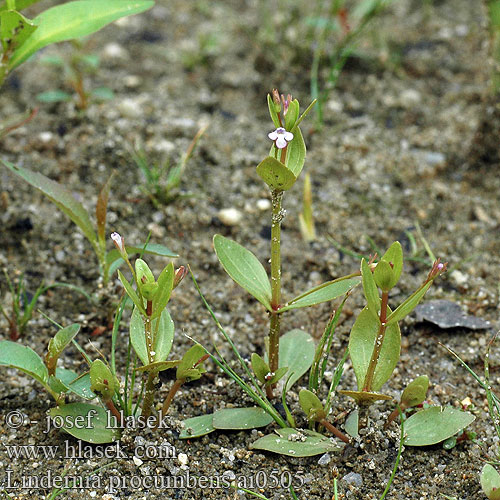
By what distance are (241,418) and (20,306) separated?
33.2 inches

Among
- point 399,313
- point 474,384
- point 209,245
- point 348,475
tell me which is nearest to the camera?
point 399,313

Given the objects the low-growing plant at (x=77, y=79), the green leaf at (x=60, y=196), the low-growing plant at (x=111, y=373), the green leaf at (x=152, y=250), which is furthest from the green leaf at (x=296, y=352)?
the low-growing plant at (x=77, y=79)

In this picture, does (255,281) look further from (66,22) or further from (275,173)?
(66,22)

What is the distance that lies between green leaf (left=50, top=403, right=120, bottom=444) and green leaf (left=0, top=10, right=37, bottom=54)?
1.09 metres

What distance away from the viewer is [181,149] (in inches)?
102

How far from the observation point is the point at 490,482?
1.50m

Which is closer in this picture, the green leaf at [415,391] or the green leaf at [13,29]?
the green leaf at [415,391]

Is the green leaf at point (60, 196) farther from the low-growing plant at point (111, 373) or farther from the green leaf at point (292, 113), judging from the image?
the green leaf at point (292, 113)

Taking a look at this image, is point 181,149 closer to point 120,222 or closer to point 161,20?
point 120,222

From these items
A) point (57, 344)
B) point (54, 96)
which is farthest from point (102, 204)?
point (54, 96)

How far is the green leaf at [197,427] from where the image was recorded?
170 cm

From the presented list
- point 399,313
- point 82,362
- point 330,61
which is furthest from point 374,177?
point 82,362

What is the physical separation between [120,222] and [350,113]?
1162 mm

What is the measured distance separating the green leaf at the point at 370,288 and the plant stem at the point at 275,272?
0.76 ft
